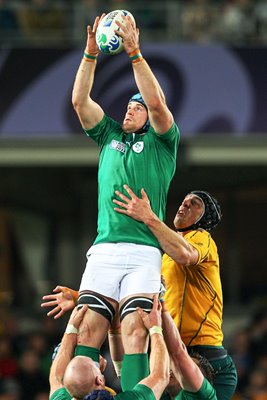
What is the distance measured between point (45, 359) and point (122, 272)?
243 inches

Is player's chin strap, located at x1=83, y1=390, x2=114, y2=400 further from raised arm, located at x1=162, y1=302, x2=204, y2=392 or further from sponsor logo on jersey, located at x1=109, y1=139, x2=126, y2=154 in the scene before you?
sponsor logo on jersey, located at x1=109, y1=139, x2=126, y2=154

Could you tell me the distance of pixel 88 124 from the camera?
22.4ft

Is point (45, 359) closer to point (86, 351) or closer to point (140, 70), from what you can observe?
point (86, 351)

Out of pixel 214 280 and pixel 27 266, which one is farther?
pixel 27 266

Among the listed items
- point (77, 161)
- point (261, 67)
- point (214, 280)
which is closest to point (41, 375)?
point (77, 161)

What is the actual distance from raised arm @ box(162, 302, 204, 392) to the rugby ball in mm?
1483

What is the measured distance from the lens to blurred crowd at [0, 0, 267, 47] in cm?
1288

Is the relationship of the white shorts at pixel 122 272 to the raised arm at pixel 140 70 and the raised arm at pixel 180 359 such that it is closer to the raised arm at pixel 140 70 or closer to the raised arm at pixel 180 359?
the raised arm at pixel 180 359

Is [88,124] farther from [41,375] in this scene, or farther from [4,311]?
[4,311]

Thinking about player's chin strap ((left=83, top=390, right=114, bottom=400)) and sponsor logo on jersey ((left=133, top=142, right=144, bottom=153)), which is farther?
sponsor logo on jersey ((left=133, top=142, right=144, bottom=153))

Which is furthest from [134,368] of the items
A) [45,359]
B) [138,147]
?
[45,359]

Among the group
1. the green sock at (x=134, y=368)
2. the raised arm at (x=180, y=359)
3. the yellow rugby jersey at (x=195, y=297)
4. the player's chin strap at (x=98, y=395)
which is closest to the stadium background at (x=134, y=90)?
the yellow rugby jersey at (x=195, y=297)

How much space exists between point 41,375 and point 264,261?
424cm

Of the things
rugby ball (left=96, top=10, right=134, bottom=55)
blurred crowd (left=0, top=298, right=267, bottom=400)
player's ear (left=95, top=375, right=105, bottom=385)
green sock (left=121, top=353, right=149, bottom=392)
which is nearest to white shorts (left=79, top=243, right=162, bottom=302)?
green sock (left=121, top=353, right=149, bottom=392)
